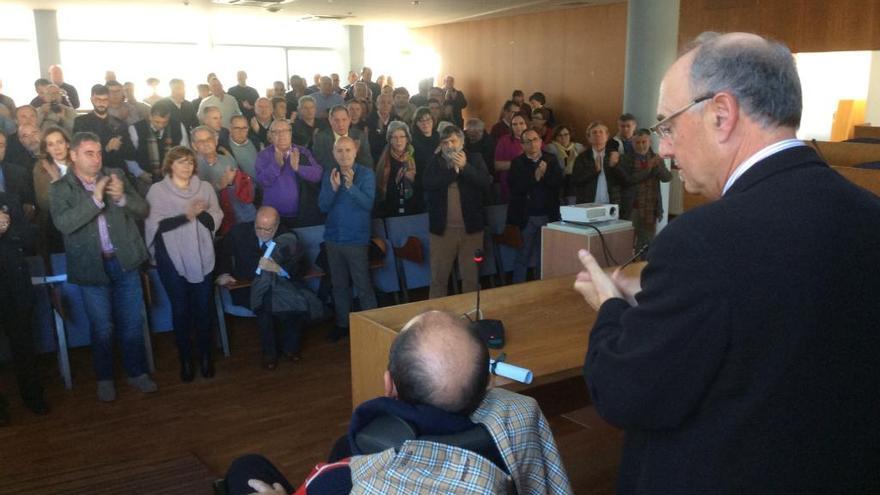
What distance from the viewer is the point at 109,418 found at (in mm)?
3846

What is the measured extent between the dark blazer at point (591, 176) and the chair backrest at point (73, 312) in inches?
149

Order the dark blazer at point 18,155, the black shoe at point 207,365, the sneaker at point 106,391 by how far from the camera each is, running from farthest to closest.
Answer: the dark blazer at point 18,155 → the black shoe at point 207,365 → the sneaker at point 106,391

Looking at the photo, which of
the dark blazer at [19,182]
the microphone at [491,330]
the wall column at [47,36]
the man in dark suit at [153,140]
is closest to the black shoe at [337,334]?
the man in dark suit at [153,140]

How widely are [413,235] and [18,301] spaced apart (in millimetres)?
2826

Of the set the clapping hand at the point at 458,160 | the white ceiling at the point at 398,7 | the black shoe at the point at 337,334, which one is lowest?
the black shoe at the point at 337,334

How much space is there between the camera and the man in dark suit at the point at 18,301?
3770 mm

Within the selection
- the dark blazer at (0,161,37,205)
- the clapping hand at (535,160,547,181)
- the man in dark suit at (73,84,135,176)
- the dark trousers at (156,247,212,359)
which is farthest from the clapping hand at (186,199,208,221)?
the clapping hand at (535,160,547,181)

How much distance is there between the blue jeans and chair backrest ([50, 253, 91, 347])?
46 centimetres

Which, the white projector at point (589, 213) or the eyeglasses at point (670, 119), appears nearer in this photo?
the eyeglasses at point (670, 119)

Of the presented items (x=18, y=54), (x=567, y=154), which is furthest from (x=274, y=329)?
(x=18, y=54)

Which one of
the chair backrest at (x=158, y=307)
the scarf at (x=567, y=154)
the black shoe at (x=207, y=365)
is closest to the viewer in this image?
the black shoe at (x=207, y=365)

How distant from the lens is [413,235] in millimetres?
5840

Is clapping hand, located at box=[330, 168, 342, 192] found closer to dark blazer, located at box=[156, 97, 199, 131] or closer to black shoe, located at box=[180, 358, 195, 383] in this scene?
black shoe, located at box=[180, 358, 195, 383]

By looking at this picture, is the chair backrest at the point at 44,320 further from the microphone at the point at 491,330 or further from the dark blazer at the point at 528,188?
the dark blazer at the point at 528,188
